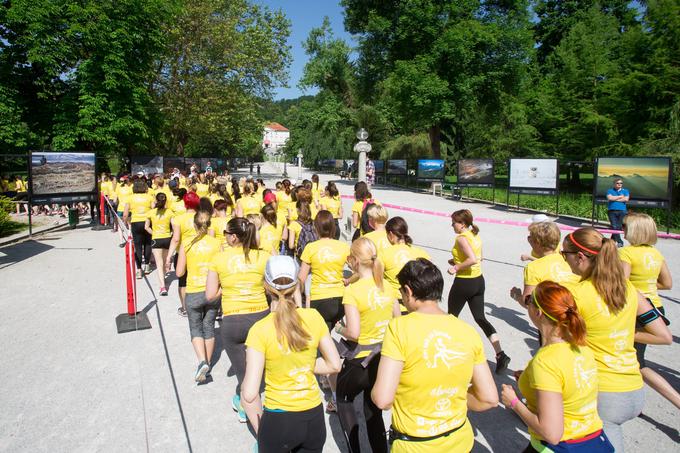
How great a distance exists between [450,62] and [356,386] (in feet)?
102

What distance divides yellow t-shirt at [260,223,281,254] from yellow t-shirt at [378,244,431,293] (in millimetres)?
2250

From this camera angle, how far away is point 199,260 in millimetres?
5238

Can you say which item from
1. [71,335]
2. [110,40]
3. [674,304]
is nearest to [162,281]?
[71,335]

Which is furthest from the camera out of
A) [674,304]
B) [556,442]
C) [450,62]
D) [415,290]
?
[450,62]

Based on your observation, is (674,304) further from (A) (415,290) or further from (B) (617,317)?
(A) (415,290)

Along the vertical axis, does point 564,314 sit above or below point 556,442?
above

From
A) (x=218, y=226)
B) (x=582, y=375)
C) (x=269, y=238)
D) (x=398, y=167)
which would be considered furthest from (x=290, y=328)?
(x=398, y=167)

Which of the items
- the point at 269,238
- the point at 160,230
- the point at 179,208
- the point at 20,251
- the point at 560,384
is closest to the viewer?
the point at 560,384

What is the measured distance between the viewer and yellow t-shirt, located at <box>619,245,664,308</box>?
13.8 ft

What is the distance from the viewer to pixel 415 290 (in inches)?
98.3

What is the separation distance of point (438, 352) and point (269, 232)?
14.8 ft

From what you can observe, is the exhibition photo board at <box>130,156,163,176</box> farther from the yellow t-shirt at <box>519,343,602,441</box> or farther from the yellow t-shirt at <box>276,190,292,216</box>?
the yellow t-shirt at <box>519,343,602,441</box>

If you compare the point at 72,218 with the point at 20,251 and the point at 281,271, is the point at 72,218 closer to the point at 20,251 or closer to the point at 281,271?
the point at 20,251

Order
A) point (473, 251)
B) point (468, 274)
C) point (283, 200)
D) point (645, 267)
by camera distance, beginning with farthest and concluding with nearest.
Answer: point (283, 200)
point (468, 274)
point (473, 251)
point (645, 267)
